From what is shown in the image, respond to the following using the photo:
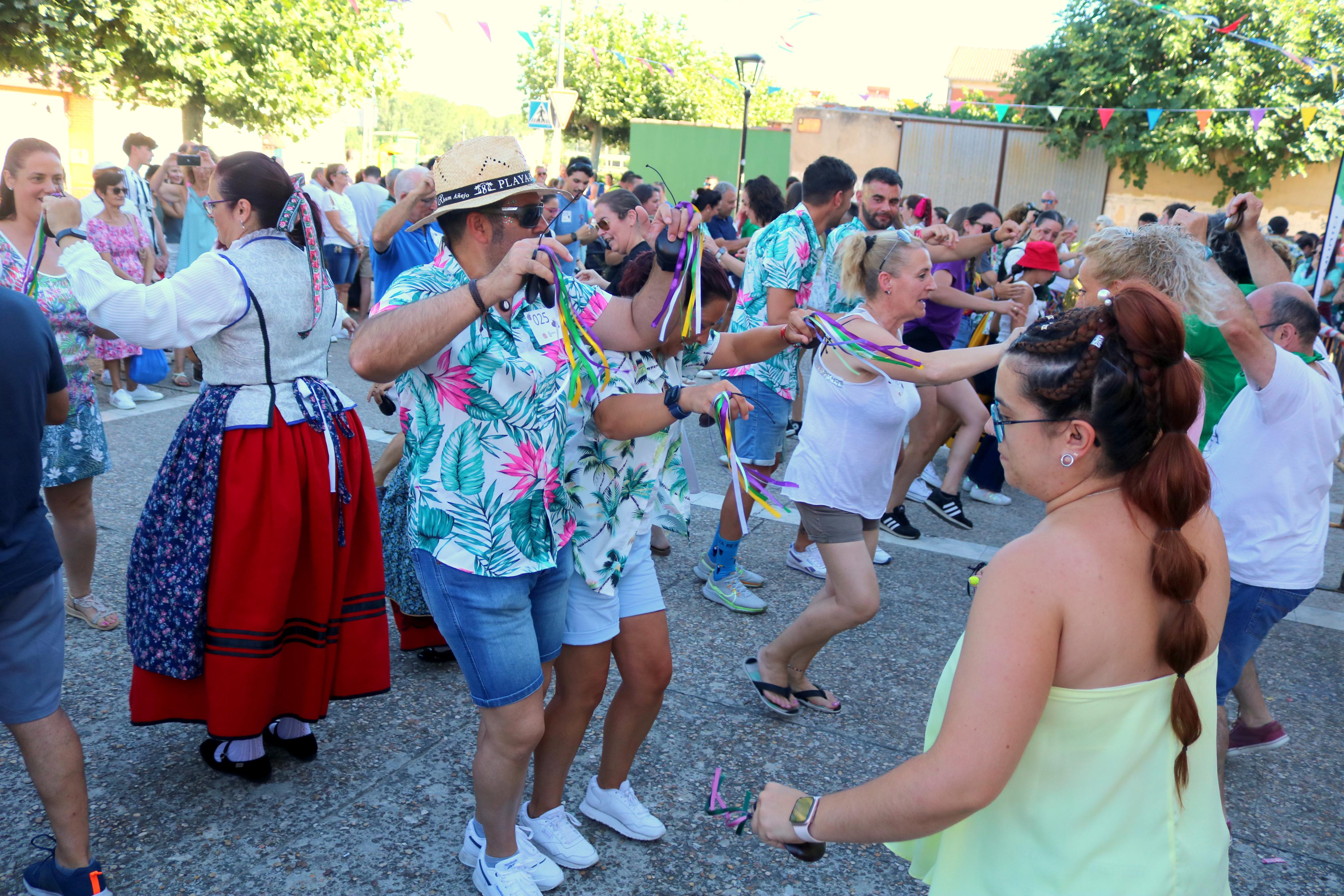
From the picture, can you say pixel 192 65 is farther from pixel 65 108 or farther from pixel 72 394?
pixel 72 394

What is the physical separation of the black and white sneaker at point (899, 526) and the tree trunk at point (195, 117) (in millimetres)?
20323

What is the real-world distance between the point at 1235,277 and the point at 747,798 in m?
4.38

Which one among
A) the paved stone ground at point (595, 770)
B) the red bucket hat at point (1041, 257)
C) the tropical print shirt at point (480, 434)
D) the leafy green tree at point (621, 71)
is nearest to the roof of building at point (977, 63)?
the leafy green tree at point (621, 71)

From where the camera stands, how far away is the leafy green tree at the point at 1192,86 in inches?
721

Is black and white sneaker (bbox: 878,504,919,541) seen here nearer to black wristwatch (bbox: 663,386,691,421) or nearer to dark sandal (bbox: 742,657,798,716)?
dark sandal (bbox: 742,657,798,716)

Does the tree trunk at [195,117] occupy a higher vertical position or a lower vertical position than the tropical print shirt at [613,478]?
higher

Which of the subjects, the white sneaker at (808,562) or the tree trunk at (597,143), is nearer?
the white sneaker at (808,562)

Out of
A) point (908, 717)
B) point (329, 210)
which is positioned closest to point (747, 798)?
point (908, 717)

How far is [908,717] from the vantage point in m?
3.80

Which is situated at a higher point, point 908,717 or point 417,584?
point 417,584

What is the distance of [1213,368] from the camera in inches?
149

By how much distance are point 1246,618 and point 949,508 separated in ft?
10.9

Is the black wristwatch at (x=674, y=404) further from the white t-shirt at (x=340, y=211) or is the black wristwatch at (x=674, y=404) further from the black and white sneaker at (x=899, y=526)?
the white t-shirt at (x=340, y=211)

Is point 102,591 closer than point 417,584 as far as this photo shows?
No
